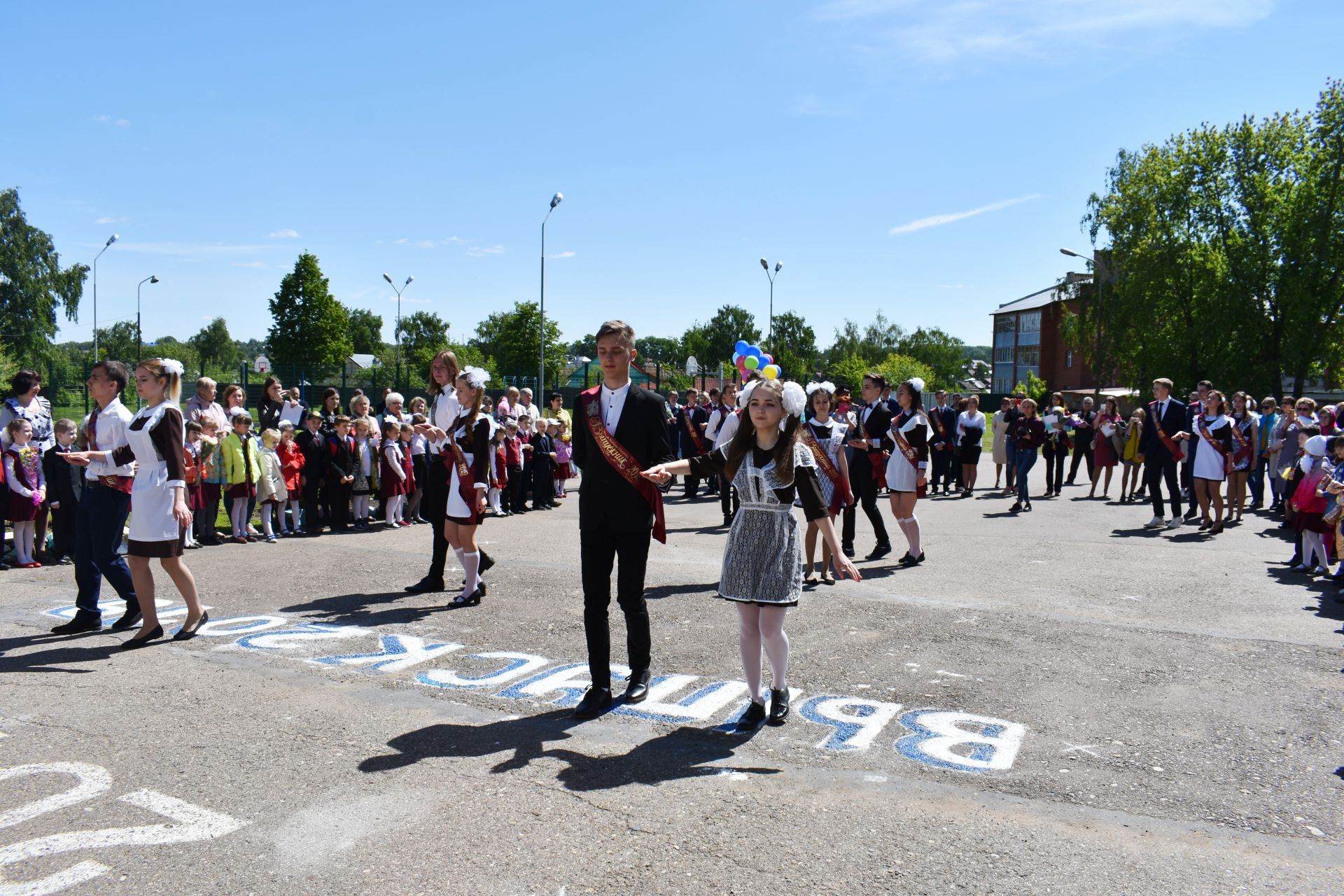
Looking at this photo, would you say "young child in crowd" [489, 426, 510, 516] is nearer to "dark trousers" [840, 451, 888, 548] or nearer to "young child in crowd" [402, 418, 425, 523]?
"young child in crowd" [402, 418, 425, 523]

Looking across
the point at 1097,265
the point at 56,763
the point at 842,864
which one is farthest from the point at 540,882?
the point at 1097,265

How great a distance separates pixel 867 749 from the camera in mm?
4750

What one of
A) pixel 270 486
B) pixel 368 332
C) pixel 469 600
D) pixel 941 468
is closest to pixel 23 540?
pixel 270 486

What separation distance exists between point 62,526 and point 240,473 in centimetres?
218

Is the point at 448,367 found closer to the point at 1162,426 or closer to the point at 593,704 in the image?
the point at 593,704

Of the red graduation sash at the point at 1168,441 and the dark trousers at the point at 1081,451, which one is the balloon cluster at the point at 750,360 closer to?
the red graduation sash at the point at 1168,441

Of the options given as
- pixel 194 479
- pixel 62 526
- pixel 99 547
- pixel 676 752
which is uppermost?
pixel 194 479

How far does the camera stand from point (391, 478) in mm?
13375

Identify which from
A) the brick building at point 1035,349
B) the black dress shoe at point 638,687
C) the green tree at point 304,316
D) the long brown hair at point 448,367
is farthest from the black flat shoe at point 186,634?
the brick building at point 1035,349

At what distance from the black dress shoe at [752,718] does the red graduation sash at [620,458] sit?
3.26 feet

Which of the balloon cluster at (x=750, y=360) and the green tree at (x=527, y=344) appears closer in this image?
the balloon cluster at (x=750, y=360)

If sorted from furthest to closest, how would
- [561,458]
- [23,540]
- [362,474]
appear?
[561,458] → [362,474] → [23,540]

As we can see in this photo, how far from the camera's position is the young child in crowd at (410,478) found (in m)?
14.0

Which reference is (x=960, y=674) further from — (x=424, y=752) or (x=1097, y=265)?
(x=1097, y=265)
